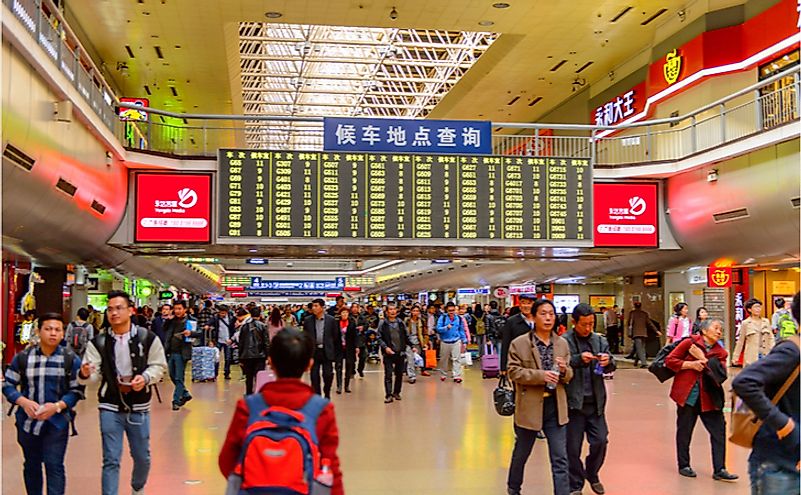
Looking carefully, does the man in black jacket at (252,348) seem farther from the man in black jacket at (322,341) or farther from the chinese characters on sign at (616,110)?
the chinese characters on sign at (616,110)

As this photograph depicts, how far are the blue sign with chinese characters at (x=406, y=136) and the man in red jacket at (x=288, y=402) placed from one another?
1212 centimetres

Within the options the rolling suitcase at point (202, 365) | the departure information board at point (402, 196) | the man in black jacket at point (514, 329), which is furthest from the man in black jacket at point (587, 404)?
the rolling suitcase at point (202, 365)

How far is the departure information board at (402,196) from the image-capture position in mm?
14922

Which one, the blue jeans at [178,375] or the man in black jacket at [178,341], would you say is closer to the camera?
the blue jeans at [178,375]

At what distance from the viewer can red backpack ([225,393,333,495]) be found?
319 centimetres

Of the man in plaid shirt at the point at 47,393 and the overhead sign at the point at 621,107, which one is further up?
the overhead sign at the point at 621,107

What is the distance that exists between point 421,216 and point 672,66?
359 inches

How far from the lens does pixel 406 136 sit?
1554 centimetres

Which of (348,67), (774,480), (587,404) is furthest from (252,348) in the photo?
(348,67)

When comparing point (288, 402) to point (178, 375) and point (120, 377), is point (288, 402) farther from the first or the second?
point (178, 375)

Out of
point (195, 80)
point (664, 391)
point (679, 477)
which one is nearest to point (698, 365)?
point (679, 477)

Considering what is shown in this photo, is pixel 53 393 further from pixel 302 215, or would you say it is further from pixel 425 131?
pixel 425 131

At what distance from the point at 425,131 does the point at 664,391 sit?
6462mm

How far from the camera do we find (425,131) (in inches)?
613
